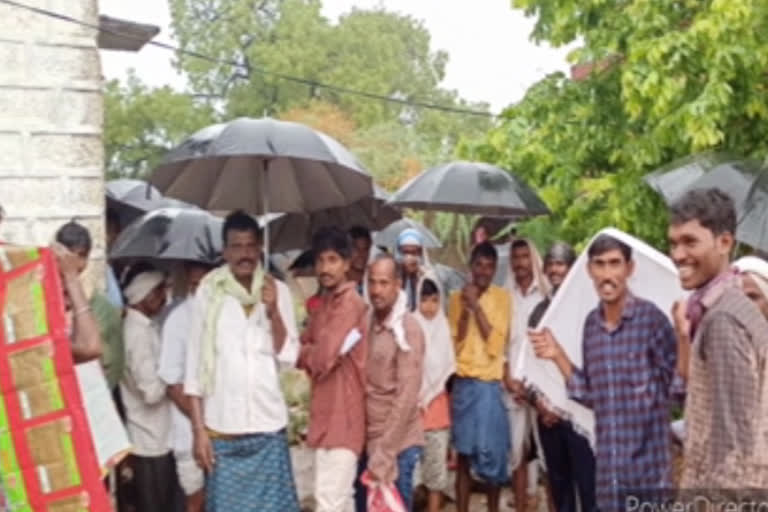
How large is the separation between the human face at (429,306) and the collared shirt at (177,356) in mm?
1481

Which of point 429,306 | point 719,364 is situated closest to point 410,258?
point 429,306

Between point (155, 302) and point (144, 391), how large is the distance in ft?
1.78

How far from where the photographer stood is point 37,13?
562cm

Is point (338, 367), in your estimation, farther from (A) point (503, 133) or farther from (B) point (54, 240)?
(A) point (503, 133)

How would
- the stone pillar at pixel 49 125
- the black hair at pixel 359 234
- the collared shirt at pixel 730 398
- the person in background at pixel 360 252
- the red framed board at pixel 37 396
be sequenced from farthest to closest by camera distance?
the black hair at pixel 359 234, the person in background at pixel 360 252, the stone pillar at pixel 49 125, the red framed board at pixel 37 396, the collared shirt at pixel 730 398

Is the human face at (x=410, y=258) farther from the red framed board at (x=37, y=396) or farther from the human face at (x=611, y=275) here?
the red framed board at (x=37, y=396)

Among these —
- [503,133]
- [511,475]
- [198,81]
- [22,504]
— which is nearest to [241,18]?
[198,81]

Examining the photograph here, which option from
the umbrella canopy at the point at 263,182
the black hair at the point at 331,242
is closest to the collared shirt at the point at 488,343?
the umbrella canopy at the point at 263,182

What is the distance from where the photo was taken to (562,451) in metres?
6.09

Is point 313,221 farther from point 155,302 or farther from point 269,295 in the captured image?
point 269,295

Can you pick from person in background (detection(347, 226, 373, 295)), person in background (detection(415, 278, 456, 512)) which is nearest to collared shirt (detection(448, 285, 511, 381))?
person in background (detection(415, 278, 456, 512))

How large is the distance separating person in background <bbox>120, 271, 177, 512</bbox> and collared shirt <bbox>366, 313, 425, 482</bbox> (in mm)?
1101

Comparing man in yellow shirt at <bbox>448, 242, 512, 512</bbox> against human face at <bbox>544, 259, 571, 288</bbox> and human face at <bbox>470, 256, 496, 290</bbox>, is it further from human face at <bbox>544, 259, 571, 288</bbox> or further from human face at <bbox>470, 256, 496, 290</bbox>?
human face at <bbox>544, 259, 571, 288</bbox>

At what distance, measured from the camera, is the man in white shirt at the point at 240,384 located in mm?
5160
